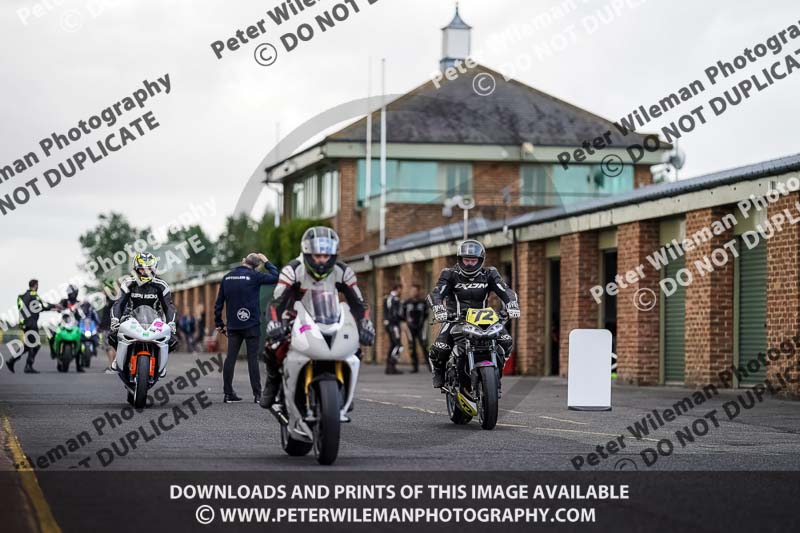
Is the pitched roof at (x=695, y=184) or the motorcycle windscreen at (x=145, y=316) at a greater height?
the pitched roof at (x=695, y=184)

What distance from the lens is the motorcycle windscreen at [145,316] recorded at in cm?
1827

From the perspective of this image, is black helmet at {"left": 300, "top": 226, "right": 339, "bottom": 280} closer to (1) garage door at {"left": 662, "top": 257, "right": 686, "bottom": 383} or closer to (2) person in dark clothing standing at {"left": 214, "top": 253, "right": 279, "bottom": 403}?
(2) person in dark clothing standing at {"left": 214, "top": 253, "right": 279, "bottom": 403}

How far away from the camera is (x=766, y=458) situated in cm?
1267

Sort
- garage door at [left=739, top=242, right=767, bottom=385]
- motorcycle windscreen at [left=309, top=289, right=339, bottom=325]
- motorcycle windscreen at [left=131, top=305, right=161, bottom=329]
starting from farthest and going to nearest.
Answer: garage door at [left=739, top=242, right=767, bottom=385] < motorcycle windscreen at [left=131, top=305, right=161, bottom=329] < motorcycle windscreen at [left=309, top=289, right=339, bottom=325]

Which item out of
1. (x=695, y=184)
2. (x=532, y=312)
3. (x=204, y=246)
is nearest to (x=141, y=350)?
(x=695, y=184)

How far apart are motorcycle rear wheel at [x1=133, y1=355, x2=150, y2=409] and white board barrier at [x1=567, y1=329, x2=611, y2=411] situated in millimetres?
5665

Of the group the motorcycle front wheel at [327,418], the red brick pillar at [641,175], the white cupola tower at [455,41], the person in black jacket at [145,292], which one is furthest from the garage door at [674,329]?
the white cupola tower at [455,41]

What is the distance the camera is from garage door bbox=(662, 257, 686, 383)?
27547mm

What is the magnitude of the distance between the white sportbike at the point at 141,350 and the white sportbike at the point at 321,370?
22.1 ft

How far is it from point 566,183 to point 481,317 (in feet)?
144

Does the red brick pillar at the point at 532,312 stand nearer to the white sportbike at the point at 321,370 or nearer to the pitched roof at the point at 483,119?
the white sportbike at the point at 321,370

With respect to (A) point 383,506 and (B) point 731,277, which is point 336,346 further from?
(B) point 731,277

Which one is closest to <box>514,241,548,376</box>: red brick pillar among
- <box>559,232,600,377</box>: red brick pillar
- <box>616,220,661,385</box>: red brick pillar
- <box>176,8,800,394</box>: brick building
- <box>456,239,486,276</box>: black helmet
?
<box>176,8,800,394</box>: brick building

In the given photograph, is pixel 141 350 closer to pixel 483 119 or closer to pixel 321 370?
pixel 321 370
